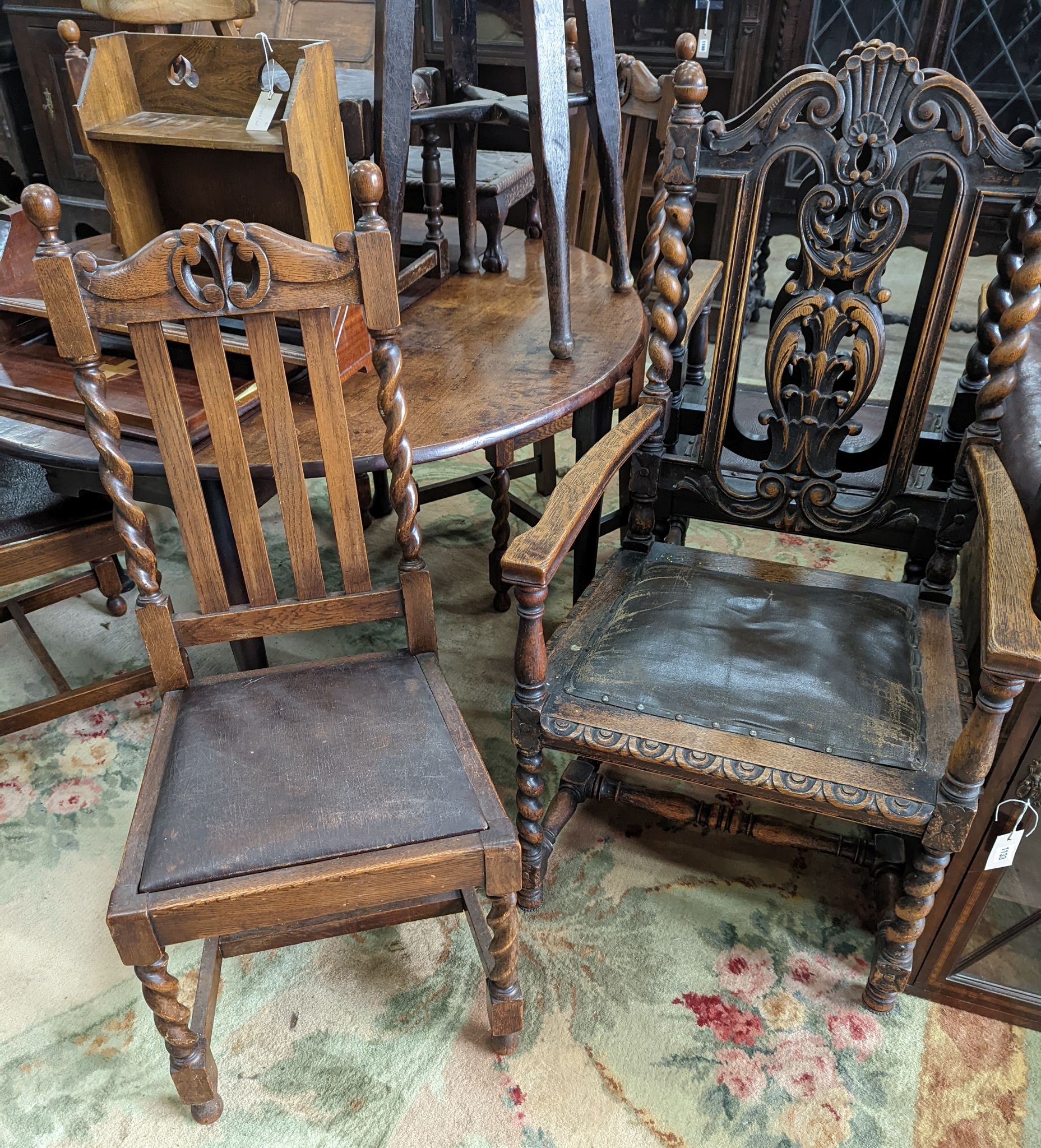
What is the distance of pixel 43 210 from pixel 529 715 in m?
0.94

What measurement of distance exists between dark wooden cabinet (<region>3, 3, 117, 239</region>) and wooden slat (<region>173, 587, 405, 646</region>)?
2.97 meters

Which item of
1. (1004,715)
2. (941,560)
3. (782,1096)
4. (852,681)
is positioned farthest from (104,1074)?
(941,560)

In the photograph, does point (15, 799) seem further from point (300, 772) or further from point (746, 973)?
point (746, 973)

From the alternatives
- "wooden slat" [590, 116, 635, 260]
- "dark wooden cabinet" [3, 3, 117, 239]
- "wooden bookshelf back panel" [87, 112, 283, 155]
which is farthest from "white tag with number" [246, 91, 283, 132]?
"dark wooden cabinet" [3, 3, 117, 239]

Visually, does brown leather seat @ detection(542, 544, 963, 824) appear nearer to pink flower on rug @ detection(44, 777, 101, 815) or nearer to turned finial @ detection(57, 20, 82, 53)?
pink flower on rug @ detection(44, 777, 101, 815)

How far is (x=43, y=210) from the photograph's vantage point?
1097 millimetres

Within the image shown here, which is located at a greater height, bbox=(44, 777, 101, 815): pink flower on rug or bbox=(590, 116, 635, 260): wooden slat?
bbox=(590, 116, 635, 260): wooden slat

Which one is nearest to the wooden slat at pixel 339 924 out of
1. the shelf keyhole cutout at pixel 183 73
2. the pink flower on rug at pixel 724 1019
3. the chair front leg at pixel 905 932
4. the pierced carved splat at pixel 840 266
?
the pink flower on rug at pixel 724 1019

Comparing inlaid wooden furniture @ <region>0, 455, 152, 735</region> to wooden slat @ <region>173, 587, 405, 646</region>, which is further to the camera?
inlaid wooden furniture @ <region>0, 455, 152, 735</region>

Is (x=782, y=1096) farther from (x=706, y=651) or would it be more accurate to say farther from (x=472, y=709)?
(x=472, y=709)

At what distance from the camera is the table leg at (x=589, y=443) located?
1.91 m

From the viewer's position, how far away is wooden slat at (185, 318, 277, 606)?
1.24 m

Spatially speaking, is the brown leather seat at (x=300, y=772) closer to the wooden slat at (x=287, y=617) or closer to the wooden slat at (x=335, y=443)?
the wooden slat at (x=287, y=617)

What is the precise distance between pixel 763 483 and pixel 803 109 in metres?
0.62
